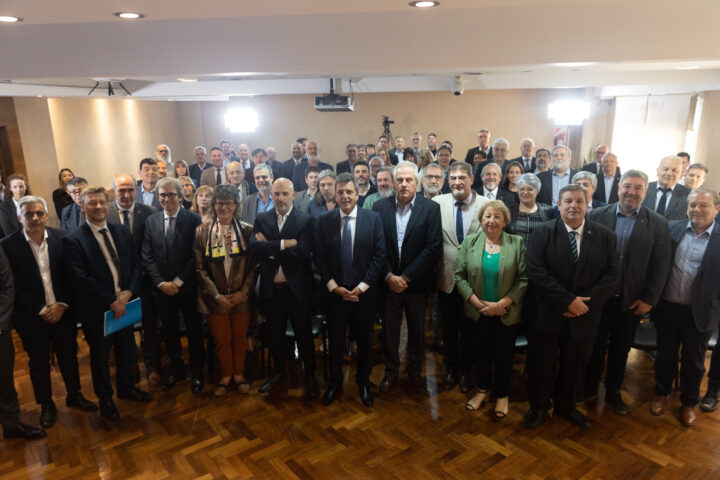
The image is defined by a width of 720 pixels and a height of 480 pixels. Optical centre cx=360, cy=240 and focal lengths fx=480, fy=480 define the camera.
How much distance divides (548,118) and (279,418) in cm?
963

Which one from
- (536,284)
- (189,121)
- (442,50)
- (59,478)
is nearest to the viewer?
(59,478)

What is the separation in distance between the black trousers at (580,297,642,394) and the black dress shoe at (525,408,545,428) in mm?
394

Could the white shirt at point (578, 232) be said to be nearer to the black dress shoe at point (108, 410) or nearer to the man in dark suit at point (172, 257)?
the man in dark suit at point (172, 257)

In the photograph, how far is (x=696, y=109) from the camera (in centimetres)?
859

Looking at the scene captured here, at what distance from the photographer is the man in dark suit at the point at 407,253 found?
134 inches

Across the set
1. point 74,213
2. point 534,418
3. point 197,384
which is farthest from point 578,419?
point 74,213

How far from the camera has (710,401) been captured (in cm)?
340

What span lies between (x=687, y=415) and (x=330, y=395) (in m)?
2.45

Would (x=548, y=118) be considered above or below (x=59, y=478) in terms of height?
above

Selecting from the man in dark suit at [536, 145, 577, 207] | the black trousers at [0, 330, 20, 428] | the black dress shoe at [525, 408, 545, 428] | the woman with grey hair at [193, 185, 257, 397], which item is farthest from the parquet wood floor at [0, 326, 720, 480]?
the man in dark suit at [536, 145, 577, 207]

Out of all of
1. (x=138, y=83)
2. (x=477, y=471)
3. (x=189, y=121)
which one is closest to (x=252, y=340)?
(x=477, y=471)

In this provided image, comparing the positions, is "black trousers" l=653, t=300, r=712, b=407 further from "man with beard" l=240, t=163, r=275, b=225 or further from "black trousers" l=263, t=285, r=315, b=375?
"man with beard" l=240, t=163, r=275, b=225

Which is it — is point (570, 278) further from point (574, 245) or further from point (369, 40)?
point (369, 40)

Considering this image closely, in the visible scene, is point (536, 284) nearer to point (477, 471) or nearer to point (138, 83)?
point (477, 471)
